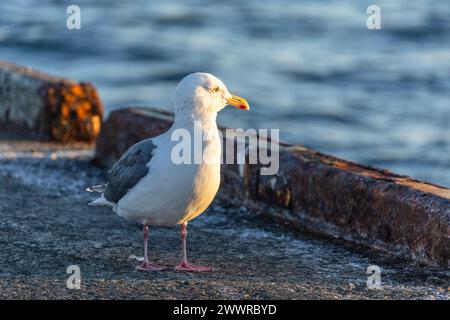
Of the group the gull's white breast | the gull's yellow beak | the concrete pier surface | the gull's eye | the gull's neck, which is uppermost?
the gull's eye

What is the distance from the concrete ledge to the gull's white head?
3.60ft

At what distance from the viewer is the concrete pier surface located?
4.62 metres

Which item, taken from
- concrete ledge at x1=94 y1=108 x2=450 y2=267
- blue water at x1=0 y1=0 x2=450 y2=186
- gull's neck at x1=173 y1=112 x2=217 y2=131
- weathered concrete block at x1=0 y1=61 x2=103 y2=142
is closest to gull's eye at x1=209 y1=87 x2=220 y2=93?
gull's neck at x1=173 y1=112 x2=217 y2=131

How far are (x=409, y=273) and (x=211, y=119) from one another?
1342mm

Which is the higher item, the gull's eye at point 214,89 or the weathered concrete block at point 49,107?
the gull's eye at point 214,89

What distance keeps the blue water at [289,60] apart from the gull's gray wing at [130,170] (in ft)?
23.4

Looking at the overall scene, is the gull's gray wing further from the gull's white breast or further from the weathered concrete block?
the weathered concrete block

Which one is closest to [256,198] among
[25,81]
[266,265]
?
[266,265]

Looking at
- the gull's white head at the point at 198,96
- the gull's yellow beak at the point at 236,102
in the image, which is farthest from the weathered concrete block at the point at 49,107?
the gull's white head at the point at 198,96

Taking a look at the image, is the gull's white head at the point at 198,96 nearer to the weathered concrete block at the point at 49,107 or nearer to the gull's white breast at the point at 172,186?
the gull's white breast at the point at 172,186

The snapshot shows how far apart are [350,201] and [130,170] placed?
1.40 metres

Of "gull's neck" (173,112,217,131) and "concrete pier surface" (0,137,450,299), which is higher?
"gull's neck" (173,112,217,131)

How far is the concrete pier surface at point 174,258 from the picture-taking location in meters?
4.62

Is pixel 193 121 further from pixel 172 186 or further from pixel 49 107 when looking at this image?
pixel 49 107
